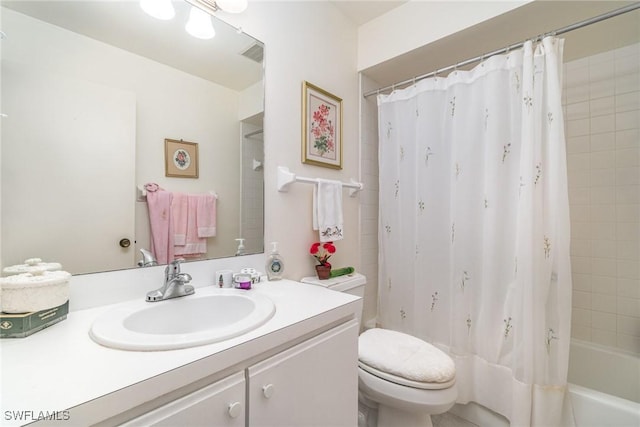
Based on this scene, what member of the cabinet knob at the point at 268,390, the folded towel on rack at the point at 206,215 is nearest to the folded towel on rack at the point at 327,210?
the folded towel on rack at the point at 206,215

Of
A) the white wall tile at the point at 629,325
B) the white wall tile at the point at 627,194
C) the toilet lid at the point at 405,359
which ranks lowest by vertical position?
the white wall tile at the point at 629,325

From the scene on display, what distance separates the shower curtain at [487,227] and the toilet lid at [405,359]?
1.25ft

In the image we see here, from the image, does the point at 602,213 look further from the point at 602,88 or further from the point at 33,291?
the point at 33,291

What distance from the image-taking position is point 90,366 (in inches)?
20.1

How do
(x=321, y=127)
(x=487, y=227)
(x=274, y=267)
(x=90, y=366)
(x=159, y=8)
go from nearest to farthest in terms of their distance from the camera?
(x=90, y=366)
(x=159, y=8)
(x=274, y=267)
(x=487, y=227)
(x=321, y=127)

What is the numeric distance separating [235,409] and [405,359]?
754mm

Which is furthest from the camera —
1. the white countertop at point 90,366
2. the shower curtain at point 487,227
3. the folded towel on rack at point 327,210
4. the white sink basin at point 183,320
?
the folded towel on rack at point 327,210

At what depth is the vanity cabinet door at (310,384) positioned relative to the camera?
658mm

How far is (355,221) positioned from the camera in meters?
1.82

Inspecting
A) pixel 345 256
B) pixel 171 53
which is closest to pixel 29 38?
pixel 171 53

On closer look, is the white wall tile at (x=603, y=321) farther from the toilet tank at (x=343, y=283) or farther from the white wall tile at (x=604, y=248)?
the toilet tank at (x=343, y=283)

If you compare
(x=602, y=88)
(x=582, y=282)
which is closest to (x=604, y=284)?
(x=582, y=282)

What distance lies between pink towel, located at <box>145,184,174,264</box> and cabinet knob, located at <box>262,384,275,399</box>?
0.59 m

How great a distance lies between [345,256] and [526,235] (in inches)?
36.9
